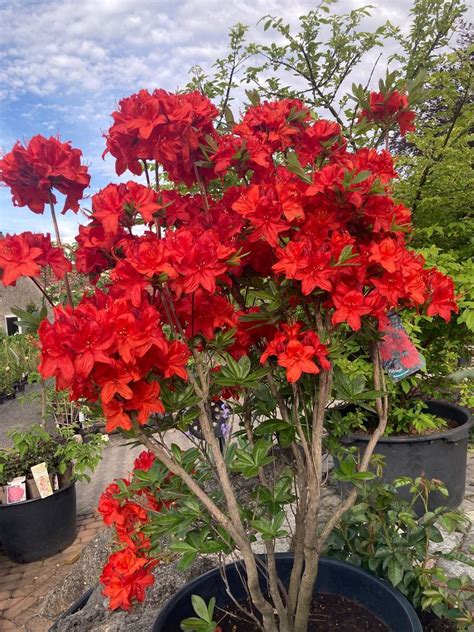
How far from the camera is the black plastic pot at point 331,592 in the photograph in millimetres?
1647

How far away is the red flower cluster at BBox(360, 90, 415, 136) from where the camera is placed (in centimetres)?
158

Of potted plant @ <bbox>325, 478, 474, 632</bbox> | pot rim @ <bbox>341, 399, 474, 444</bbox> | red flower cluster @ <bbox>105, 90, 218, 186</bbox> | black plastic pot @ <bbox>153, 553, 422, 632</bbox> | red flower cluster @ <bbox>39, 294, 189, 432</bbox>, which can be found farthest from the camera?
pot rim @ <bbox>341, 399, 474, 444</bbox>

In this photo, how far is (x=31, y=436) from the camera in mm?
3746

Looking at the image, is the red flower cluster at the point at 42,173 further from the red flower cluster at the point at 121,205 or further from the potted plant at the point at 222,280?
the red flower cluster at the point at 121,205

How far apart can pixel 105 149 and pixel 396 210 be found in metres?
0.77

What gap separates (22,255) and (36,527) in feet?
9.74

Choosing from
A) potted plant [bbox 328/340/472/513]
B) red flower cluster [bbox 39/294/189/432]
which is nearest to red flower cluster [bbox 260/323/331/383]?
red flower cluster [bbox 39/294/189/432]

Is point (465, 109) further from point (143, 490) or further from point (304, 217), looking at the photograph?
point (143, 490)

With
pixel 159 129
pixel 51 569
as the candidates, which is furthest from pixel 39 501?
pixel 159 129

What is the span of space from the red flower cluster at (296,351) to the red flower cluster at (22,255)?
0.59 m

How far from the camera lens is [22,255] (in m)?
1.28

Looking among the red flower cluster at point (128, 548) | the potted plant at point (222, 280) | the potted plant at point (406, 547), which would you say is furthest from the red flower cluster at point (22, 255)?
the potted plant at point (406, 547)

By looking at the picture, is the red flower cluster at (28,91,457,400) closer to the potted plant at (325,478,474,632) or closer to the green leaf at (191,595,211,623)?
the green leaf at (191,595,211,623)

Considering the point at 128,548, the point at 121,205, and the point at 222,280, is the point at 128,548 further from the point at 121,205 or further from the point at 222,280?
the point at 121,205
